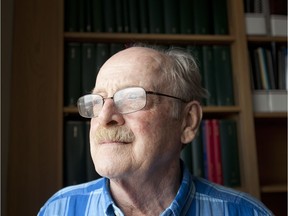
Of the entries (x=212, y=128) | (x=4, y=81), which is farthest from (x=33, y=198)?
(x=212, y=128)

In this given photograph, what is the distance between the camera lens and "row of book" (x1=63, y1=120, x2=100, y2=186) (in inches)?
49.4

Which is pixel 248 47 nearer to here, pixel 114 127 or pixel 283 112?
pixel 283 112

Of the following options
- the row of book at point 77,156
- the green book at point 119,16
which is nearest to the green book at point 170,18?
the green book at point 119,16

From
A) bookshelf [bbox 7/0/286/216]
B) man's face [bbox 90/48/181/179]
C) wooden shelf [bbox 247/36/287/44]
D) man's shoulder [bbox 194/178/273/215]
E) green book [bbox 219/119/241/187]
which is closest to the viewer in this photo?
man's face [bbox 90/48/181/179]

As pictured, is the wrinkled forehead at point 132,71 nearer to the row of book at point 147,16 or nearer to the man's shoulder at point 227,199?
the man's shoulder at point 227,199

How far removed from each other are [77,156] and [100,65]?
416mm

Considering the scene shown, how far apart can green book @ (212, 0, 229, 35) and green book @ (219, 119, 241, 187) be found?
1.48 ft

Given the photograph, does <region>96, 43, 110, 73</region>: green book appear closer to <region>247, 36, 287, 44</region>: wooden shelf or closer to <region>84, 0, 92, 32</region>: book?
<region>84, 0, 92, 32</region>: book

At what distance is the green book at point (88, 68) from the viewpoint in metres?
1.32

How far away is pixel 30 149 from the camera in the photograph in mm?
1259

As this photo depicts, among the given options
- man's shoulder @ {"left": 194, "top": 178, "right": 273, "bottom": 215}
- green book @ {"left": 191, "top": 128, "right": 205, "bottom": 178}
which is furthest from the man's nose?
green book @ {"left": 191, "top": 128, "right": 205, "bottom": 178}

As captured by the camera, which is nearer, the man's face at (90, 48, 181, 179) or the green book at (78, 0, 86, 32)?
the man's face at (90, 48, 181, 179)

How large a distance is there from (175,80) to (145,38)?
0.61 m

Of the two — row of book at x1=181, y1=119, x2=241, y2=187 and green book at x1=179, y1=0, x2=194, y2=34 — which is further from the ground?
green book at x1=179, y1=0, x2=194, y2=34
